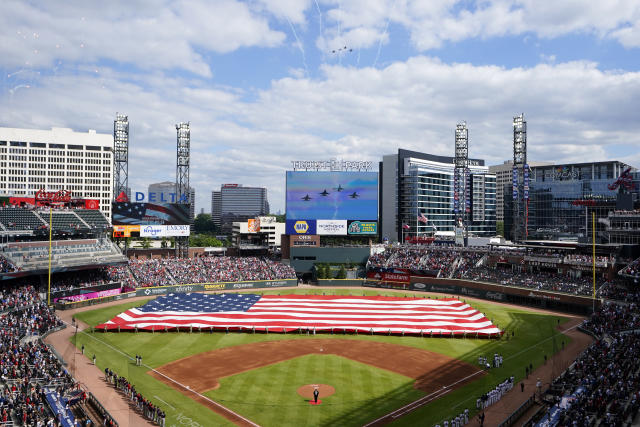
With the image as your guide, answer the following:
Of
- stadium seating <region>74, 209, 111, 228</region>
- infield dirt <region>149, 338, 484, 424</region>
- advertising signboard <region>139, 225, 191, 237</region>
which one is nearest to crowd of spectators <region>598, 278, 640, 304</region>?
infield dirt <region>149, 338, 484, 424</region>

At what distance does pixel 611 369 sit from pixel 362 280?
168ft

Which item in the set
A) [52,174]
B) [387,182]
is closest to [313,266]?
[387,182]

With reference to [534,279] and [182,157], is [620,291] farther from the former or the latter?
[182,157]

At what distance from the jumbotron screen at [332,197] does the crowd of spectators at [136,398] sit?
53.2 meters

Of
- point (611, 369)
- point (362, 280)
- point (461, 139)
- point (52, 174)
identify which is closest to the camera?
point (611, 369)

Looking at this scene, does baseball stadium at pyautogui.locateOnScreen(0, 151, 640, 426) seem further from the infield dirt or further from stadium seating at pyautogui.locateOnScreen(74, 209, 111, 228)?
stadium seating at pyautogui.locateOnScreen(74, 209, 111, 228)

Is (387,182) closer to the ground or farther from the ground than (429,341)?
farther from the ground

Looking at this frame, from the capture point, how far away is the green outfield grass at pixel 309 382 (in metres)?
27.1

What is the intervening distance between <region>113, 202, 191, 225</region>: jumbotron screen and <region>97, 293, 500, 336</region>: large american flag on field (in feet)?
69.4

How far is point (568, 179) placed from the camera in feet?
377

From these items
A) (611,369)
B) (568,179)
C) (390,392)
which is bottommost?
(390,392)

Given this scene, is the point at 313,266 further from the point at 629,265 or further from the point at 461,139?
the point at 629,265

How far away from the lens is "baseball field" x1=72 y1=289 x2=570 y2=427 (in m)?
27.5

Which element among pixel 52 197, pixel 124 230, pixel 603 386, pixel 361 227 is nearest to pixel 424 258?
pixel 361 227
